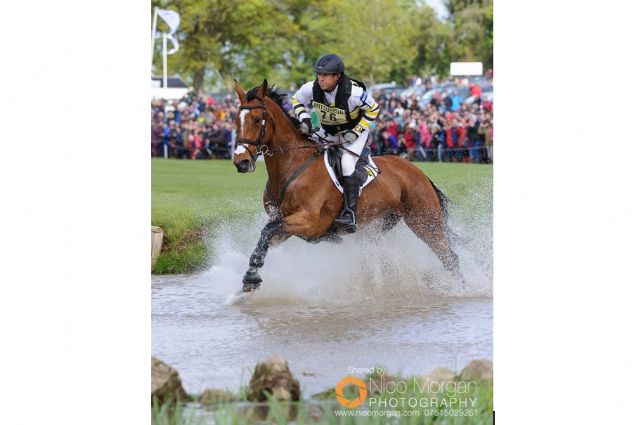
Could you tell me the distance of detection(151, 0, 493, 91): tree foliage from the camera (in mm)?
11688

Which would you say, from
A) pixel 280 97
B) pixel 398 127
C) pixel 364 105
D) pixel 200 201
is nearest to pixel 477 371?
pixel 364 105

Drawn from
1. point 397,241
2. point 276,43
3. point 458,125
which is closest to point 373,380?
point 397,241

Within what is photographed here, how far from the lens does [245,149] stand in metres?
11.0

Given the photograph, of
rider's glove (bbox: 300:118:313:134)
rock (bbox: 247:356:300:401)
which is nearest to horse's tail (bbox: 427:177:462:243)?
rider's glove (bbox: 300:118:313:134)

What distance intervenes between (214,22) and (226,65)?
71 cm

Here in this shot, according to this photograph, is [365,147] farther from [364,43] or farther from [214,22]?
[214,22]

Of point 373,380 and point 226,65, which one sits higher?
point 226,65

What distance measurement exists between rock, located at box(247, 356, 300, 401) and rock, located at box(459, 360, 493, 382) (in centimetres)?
156

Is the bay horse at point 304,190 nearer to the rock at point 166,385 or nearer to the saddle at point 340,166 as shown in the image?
the saddle at point 340,166

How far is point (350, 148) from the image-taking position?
40.0 feet

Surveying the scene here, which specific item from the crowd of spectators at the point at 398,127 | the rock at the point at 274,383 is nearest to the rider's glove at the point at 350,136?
the crowd of spectators at the point at 398,127

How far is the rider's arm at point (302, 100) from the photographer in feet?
39.3

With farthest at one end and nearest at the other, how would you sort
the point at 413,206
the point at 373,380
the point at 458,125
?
the point at 458,125, the point at 413,206, the point at 373,380

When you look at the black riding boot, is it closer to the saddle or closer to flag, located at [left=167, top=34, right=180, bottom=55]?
the saddle
